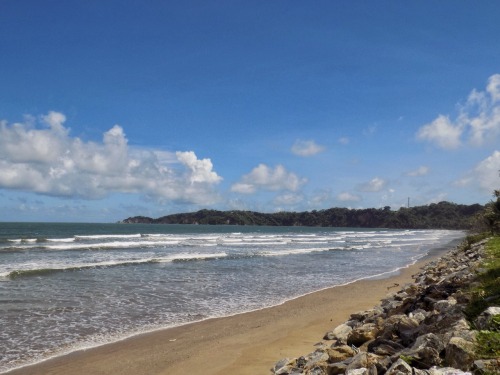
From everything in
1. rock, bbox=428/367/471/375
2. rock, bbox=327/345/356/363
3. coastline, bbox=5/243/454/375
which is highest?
→ rock, bbox=428/367/471/375

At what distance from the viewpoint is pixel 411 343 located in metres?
5.99

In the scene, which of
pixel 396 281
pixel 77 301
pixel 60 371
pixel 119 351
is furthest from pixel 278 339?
pixel 396 281

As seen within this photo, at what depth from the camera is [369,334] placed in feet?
24.1

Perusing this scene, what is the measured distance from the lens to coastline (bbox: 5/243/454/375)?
7543 mm

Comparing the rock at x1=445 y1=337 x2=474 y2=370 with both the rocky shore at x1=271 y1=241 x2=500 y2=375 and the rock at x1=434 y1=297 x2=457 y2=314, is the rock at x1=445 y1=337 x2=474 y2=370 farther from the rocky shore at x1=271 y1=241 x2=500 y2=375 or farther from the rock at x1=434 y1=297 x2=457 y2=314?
the rock at x1=434 y1=297 x2=457 y2=314

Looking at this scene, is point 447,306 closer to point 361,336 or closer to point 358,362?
point 361,336

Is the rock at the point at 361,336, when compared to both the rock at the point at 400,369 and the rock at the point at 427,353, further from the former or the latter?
the rock at the point at 400,369

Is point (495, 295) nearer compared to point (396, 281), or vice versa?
point (495, 295)

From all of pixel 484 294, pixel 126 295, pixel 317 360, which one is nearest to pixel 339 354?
pixel 317 360

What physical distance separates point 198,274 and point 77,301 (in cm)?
793

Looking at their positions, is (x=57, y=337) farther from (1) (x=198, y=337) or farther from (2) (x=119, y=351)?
(1) (x=198, y=337)

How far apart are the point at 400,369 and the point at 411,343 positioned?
1952 mm

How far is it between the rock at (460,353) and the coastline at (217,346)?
11.4ft

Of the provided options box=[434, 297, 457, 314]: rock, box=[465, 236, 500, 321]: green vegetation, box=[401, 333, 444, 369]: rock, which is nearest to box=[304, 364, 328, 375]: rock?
box=[401, 333, 444, 369]: rock
